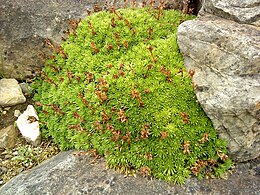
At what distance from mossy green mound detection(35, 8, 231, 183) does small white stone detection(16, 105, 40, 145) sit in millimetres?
148

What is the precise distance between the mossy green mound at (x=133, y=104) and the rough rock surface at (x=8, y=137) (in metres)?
0.56

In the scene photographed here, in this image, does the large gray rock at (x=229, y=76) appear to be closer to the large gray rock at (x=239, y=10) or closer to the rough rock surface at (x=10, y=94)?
the large gray rock at (x=239, y=10)

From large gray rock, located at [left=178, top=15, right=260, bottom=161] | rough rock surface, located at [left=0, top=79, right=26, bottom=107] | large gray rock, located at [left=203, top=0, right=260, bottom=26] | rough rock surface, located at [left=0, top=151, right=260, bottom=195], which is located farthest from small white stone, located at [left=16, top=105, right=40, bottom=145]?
large gray rock, located at [left=203, top=0, right=260, bottom=26]

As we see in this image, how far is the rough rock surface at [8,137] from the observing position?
16.6ft

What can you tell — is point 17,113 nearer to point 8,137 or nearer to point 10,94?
point 10,94

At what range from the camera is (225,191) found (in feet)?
12.7

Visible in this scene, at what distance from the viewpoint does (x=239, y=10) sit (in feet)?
13.6

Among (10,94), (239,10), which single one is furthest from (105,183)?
(239,10)

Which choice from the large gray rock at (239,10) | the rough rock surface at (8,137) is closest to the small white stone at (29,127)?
the rough rock surface at (8,137)

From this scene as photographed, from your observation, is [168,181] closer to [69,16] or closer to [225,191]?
[225,191]

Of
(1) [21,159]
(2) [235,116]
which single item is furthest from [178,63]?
(1) [21,159]

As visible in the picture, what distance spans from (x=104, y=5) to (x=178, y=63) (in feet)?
7.49

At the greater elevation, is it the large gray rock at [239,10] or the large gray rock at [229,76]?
the large gray rock at [239,10]

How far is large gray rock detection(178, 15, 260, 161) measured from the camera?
3.67 metres
